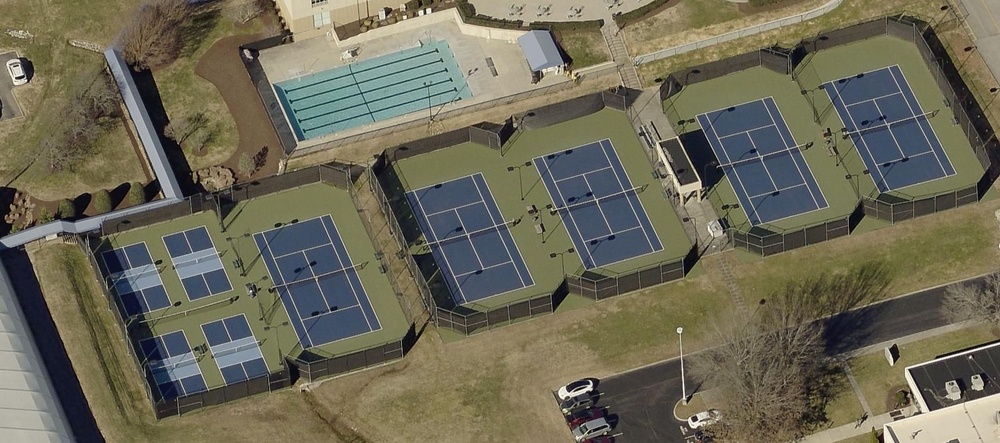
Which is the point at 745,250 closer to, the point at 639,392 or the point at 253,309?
the point at 639,392

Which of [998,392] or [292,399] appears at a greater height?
[292,399]

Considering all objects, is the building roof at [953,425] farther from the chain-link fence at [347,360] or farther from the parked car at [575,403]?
the chain-link fence at [347,360]

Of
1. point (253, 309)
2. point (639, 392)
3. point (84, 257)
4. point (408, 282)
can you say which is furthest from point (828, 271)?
point (84, 257)

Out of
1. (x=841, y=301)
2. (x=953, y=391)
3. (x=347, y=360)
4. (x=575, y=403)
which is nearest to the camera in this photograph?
(x=953, y=391)

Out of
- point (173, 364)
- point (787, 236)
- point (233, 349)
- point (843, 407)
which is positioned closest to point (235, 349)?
point (233, 349)

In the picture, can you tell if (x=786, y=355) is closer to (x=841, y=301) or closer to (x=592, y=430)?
(x=841, y=301)

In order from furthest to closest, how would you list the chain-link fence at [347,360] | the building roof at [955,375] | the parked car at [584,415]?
the chain-link fence at [347,360]
the parked car at [584,415]
the building roof at [955,375]

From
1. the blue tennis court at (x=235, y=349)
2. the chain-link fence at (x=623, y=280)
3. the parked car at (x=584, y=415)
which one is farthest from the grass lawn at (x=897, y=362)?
the blue tennis court at (x=235, y=349)
